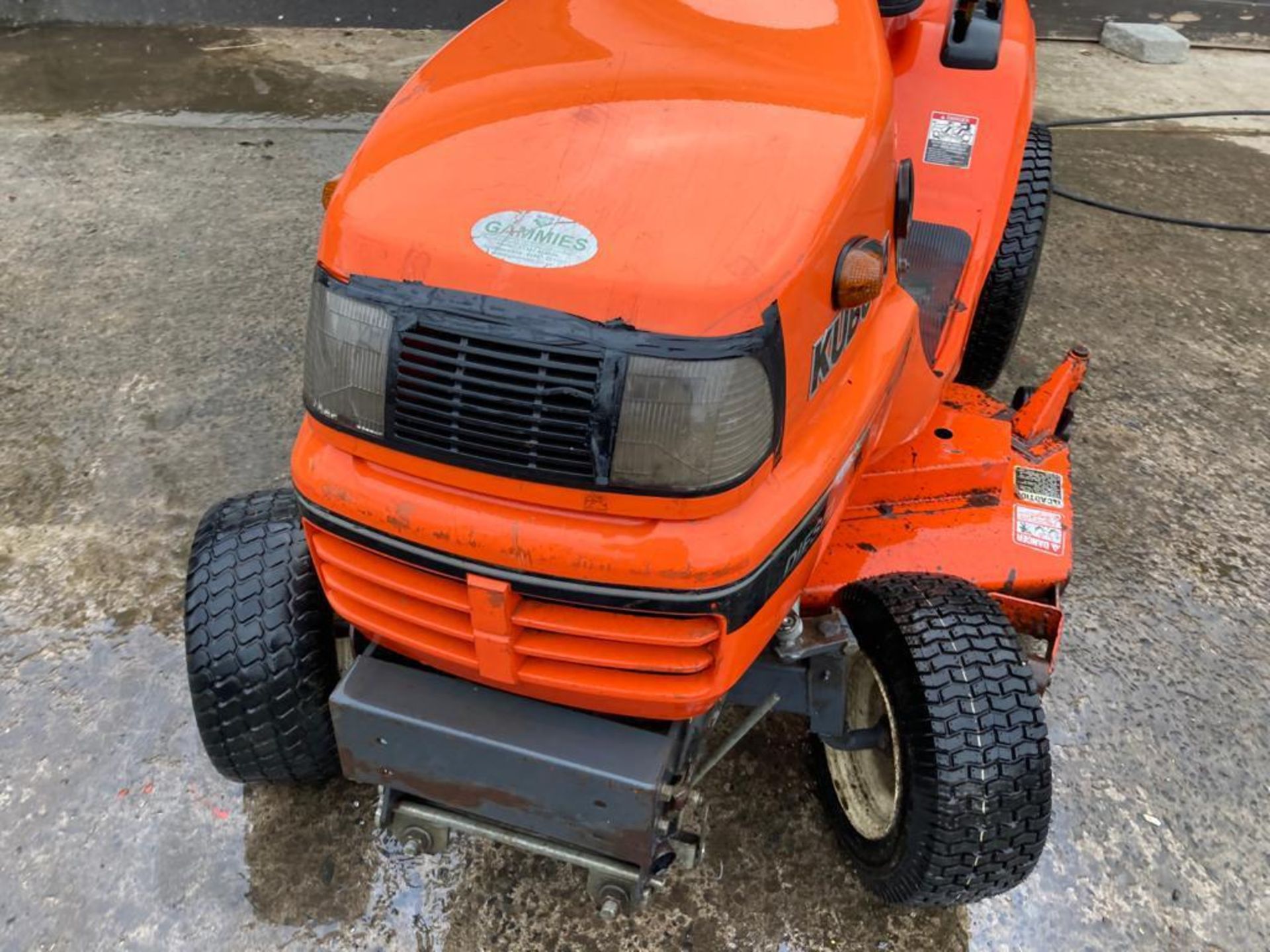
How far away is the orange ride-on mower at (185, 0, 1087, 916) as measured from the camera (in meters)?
1.26

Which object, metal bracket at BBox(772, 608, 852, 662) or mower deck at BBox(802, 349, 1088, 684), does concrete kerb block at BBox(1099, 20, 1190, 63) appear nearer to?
mower deck at BBox(802, 349, 1088, 684)

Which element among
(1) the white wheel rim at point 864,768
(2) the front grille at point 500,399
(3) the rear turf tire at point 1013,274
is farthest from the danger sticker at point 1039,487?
(2) the front grille at point 500,399

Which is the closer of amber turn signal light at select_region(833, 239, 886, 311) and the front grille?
the front grille

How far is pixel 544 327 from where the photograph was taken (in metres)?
1.23

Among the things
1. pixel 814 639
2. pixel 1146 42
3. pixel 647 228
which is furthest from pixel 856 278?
pixel 1146 42

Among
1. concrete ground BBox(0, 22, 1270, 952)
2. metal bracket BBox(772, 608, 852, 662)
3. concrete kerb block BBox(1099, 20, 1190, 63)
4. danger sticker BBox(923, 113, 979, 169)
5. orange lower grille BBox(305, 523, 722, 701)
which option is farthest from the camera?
concrete kerb block BBox(1099, 20, 1190, 63)

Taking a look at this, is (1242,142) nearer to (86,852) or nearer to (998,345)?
(998,345)

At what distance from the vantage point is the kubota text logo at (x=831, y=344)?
1.43m

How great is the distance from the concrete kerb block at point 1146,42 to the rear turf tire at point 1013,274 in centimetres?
454

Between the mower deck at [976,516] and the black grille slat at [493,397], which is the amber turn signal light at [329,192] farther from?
the mower deck at [976,516]

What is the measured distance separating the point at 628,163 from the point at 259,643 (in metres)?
1.04

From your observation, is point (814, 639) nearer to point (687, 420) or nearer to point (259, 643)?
point (687, 420)

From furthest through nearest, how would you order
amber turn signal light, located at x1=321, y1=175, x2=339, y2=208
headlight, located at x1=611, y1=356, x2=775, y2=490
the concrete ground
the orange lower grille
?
the concrete ground
amber turn signal light, located at x1=321, y1=175, x2=339, y2=208
the orange lower grille
headlight, located at x1=611, y1=356, x2=775, y2=490

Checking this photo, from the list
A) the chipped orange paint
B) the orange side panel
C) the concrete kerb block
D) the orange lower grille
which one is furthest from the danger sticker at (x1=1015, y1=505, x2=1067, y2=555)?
the concrete kerb block
